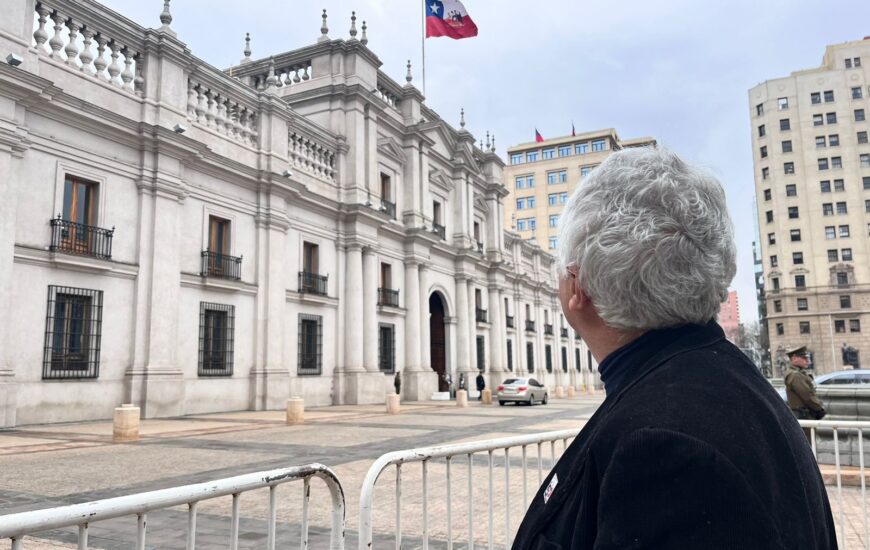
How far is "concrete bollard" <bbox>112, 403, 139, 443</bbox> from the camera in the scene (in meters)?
11.7

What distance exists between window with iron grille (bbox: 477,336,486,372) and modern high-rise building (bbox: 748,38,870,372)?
4524cm

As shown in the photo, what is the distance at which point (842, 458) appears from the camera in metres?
7.95

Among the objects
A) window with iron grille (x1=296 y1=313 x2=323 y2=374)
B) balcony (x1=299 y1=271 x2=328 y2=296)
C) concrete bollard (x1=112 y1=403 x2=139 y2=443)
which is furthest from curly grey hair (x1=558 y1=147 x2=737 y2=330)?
balcony (x1=299 y1=271 x2=328 y2=296)

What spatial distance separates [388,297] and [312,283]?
194 inches

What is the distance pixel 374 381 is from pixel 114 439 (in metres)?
13.4

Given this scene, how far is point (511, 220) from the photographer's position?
79688mm

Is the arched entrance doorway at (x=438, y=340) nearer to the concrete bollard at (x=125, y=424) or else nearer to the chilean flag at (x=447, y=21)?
the chilean flag at (x=447, y=21)

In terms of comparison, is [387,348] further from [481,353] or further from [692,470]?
[692,470]

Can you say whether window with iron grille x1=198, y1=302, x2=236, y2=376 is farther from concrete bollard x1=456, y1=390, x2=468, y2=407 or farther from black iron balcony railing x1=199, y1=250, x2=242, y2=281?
concrete bollard x1=456, y1=390, x2=468, y2=407

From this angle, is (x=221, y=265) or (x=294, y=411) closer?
(x=294, y=411)

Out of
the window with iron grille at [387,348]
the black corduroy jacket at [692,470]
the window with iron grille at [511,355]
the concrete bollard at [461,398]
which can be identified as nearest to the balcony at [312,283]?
the window with iron grille at [387,348]

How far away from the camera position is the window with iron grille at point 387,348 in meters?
26.6

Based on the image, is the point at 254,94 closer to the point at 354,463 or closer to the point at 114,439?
the point at 114,439

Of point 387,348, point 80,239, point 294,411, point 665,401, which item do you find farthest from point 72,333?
point 665,401
